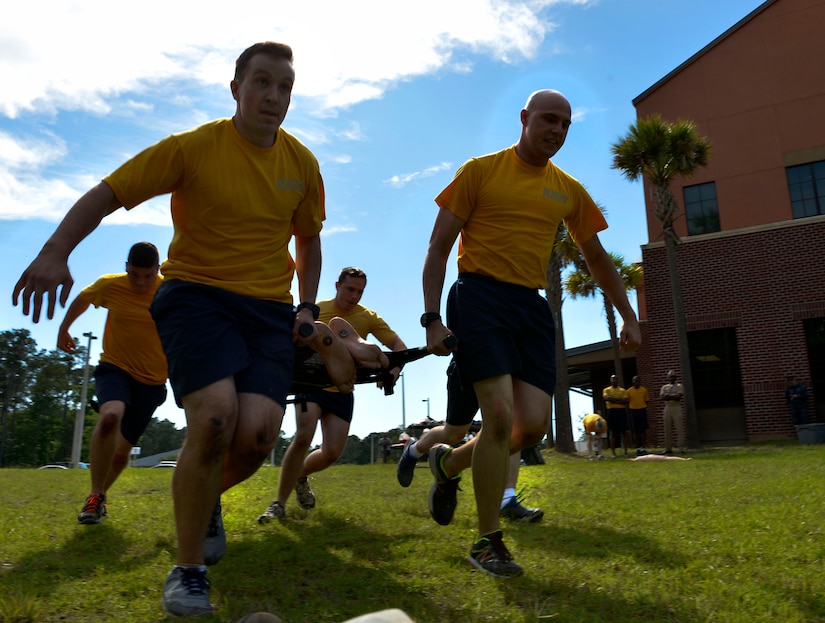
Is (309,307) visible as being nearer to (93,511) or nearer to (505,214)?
(505,214)

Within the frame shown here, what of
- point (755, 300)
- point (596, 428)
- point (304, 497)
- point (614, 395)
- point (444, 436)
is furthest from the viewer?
point (755, 300)

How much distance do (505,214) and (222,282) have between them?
1731mm

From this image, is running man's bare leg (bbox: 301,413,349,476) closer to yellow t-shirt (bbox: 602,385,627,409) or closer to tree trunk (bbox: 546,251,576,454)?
yellow t-shirt (bbox: 602,385,627,409)

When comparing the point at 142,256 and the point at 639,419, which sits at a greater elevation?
the point at 142,256

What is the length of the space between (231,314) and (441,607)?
5.00ft

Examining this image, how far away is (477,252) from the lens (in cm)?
427

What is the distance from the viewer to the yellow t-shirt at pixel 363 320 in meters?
6.38

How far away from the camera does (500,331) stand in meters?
4.07

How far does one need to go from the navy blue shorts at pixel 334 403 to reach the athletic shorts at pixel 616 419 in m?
12.6

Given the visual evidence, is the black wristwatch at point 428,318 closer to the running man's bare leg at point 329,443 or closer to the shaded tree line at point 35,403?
the running man's bare leg at point 329,443

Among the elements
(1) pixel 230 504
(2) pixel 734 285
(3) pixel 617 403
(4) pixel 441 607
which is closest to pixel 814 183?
(2) pixel 734 285

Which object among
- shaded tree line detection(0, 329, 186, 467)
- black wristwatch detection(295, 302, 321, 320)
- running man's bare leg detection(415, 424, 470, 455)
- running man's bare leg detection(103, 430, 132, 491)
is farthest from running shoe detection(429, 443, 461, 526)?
shaded tree line detection(0, 329, 186, 467)

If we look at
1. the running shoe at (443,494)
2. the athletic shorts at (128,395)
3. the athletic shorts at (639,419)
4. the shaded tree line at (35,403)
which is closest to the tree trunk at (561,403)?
the athletic shorts at (639,419)

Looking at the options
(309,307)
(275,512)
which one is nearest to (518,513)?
(275,512)
